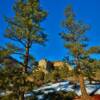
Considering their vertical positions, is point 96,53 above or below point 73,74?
above

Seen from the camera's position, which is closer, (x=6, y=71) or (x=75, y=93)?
(x=6, y=71)

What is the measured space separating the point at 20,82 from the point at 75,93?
9422 mm

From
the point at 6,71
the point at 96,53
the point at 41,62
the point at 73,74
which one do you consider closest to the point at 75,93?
the point at 73,74

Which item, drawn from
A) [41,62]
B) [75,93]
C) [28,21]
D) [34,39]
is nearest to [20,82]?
[34,39]

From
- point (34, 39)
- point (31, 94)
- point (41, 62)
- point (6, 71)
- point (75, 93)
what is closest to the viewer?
point (6, 71)

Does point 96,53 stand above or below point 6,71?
above

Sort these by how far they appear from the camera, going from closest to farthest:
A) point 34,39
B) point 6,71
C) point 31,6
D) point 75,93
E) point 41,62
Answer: point 6,71 → point 34,39 → point 31,6 → point 75,93 → point 41,62

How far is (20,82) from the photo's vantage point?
Result: 27.9 meters

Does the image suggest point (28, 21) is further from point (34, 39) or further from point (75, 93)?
point (75, 93)

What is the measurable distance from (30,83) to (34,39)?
5.09m

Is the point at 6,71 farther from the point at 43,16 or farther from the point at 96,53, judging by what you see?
the point at 96,53

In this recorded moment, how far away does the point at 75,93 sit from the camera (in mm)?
34562

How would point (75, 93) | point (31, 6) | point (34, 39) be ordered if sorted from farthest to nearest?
point (75, 93), point (31, 6), point (34, 39)

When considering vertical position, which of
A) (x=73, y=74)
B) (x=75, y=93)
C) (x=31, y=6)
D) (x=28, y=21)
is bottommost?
(x=75, y=93)
